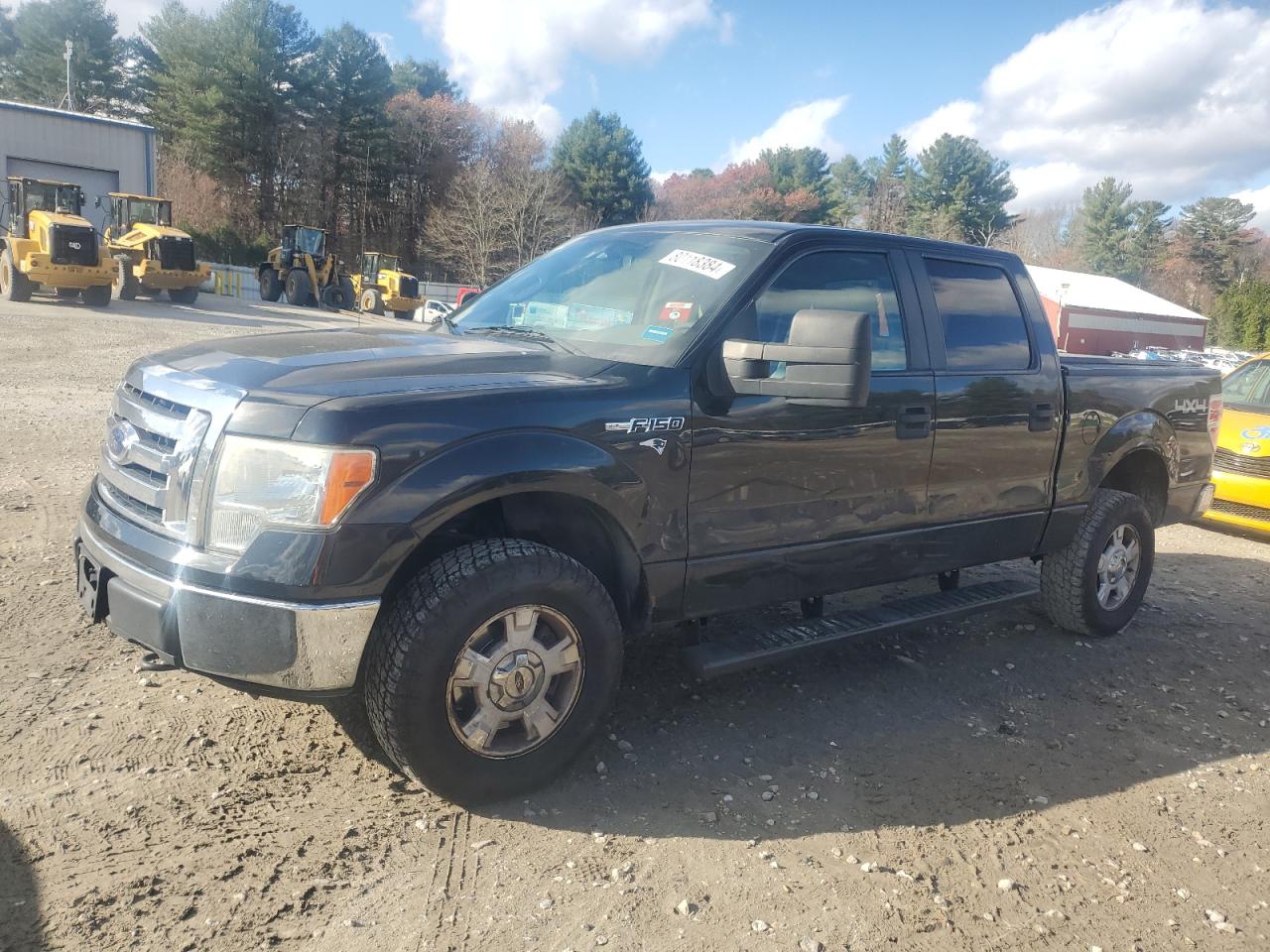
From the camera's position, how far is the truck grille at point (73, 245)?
854 inches

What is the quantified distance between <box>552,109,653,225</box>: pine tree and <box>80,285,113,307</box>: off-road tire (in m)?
29.7

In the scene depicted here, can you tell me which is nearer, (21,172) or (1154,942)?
(1154,942)

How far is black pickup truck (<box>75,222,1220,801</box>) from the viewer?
2701 mm

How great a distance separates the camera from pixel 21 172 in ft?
112

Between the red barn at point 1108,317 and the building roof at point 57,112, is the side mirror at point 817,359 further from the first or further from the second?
the red barn at point 1108,317

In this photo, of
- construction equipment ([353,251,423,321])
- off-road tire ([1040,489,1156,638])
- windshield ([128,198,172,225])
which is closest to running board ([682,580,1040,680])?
off-road tire ([1040,489,1156,638])

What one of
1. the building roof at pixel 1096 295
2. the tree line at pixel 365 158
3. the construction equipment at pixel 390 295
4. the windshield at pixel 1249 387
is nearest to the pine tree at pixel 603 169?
the tree line at pixel 365 158

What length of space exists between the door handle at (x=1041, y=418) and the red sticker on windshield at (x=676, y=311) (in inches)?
79.6

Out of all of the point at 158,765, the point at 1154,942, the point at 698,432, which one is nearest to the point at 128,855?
the point at 158,765

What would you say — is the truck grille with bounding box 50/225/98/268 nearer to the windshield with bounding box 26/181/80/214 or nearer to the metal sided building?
the windshield with bounding box 26/181/80/214

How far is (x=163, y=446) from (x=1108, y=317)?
49688 mm

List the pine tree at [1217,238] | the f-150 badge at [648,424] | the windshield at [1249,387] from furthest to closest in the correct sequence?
the pine tree at [1217,238] → the windshield at [1249,387] → the f-150 badge at [648,424]

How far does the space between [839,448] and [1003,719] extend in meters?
1.51

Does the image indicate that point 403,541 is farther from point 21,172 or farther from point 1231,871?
point 21,172
